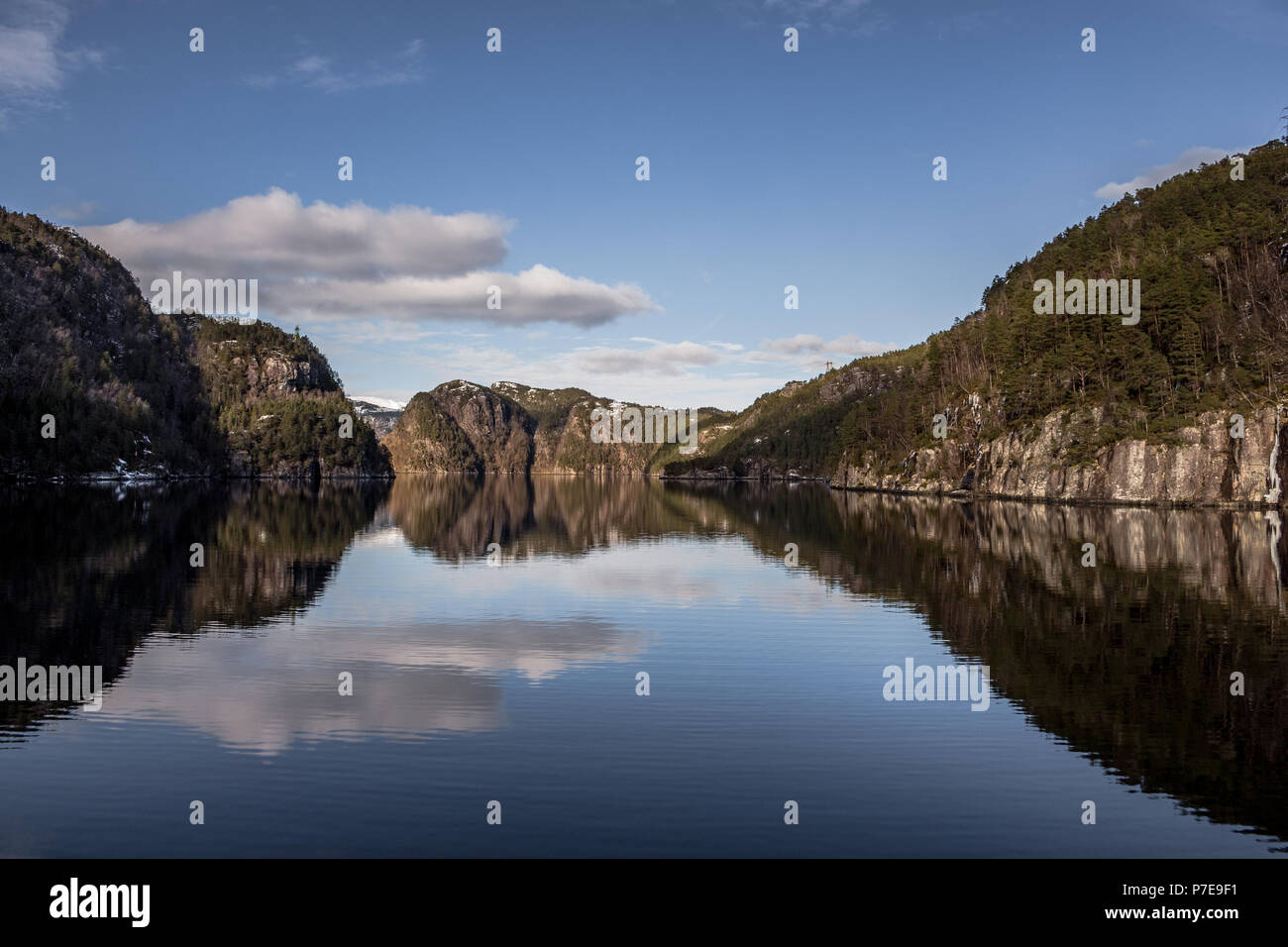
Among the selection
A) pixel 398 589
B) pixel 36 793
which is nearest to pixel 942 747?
pixel 36 793

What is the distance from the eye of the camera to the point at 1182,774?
18516 mm

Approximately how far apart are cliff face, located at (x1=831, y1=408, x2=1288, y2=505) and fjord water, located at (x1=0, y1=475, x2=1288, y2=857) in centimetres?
7036

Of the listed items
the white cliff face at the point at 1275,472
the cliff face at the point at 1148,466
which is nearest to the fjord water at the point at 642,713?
the white cliff face at the point at 1275,472

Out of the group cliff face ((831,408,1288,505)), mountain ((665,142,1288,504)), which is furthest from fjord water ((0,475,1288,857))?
mountain ((665,142,1288,504))

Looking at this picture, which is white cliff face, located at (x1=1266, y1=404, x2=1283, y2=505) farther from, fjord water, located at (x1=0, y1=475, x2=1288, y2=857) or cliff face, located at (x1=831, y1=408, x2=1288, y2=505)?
fjord water, located at (x1=0, y1=475, x2=1288, y2=857)

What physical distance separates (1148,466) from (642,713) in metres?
122

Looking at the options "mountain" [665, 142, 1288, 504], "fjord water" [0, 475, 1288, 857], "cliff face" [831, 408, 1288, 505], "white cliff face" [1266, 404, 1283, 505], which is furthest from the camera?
"mountain" [665, 142, 1288, 504]

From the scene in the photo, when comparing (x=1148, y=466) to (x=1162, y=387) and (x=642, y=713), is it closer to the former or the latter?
(x=1162, y=387)

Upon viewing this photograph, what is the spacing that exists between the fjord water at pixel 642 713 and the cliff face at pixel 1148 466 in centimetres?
7036

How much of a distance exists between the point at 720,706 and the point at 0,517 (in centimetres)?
8828

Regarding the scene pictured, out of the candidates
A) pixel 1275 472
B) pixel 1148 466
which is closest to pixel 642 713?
pixel 1275 472

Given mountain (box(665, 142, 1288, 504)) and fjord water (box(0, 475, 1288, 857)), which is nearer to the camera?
fjord water (box(0, 475, 1288, 857))

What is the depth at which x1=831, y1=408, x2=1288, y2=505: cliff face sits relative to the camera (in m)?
112

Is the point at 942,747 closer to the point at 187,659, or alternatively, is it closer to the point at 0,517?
the point at 187,659
